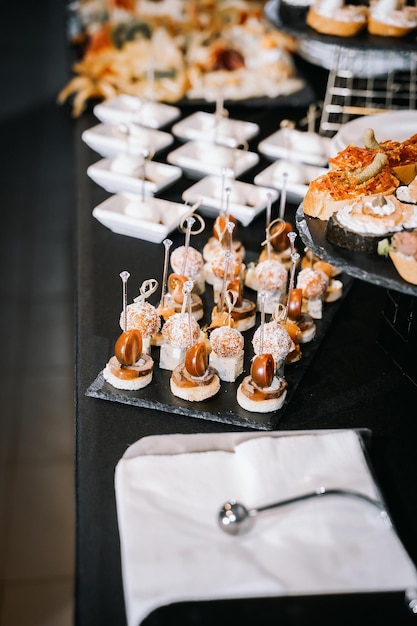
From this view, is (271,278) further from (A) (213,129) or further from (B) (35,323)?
(B) (35,323)

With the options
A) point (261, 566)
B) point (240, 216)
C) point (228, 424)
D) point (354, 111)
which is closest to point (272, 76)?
point (354, 111)

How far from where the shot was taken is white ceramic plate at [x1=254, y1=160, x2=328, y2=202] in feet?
6.97

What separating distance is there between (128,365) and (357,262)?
0.45m

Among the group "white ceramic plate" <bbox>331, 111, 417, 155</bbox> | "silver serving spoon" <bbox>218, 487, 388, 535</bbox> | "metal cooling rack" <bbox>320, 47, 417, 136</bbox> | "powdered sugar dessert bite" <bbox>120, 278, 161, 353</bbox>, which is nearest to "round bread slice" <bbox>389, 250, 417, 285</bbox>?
"silver serving spoon" <bbox>218, 487, 388, 535</bbox>

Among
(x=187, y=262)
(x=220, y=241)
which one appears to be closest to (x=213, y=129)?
(x=220, y=241)

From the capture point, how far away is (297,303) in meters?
1.59

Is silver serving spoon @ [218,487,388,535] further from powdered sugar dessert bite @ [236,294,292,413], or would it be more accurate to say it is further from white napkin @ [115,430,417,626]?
powdered sugar dessert bite @ [236,294,292,413]

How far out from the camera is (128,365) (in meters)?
1.47

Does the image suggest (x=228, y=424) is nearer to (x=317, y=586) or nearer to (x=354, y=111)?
(x=317, y=586)

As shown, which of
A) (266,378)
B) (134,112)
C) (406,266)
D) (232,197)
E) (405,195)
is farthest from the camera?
(134,112)

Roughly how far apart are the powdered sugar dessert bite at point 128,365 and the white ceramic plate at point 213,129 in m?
1.01

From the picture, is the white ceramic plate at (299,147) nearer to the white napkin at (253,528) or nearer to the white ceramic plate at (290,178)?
the white ceramic plate at (290,178)

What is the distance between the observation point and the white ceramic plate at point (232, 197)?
2.02 meters

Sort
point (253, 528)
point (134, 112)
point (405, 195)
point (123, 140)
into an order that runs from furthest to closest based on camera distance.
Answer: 1. point (134, 112)
2. point (123, 140)
3. point (405, 195)
4. point (253, 528)
